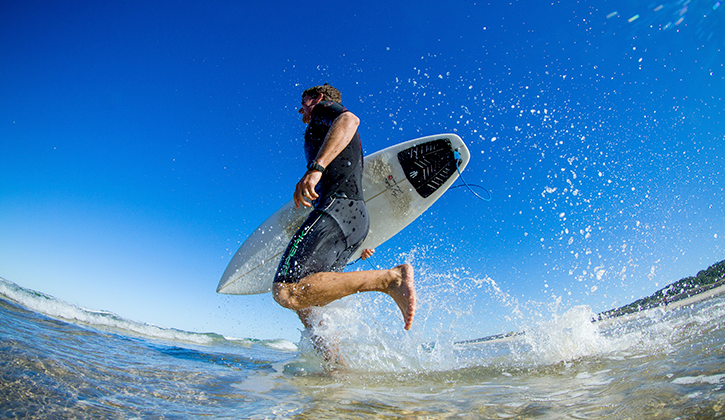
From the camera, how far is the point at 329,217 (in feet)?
7.20

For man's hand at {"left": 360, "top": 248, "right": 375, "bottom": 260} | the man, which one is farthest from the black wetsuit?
man's hand at {"left": 360, "top": 248, "right": 375, "bottom": 260}

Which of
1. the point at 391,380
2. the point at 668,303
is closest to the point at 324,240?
the point at 391,380

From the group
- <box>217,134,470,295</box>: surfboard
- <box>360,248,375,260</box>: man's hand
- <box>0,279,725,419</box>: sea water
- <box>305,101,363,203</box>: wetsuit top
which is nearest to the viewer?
<box>0,279,725,419</box>: sea water

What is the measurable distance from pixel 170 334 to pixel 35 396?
8.19 meters

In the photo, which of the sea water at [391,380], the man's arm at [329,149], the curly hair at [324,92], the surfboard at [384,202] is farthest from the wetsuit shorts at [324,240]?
the surfboard at [384,202]

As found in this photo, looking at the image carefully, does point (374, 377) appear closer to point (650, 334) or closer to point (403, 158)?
point (650, 334)

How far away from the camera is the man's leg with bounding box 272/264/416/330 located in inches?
73.5

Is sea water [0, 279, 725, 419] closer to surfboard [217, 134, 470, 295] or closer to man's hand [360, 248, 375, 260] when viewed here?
man's hand [360, 248, 375, 260]

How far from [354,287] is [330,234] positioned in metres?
0.43

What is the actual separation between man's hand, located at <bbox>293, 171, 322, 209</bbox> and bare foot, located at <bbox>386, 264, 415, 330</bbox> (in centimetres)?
70

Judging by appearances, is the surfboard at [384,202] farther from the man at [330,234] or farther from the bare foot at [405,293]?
the bare foot at [405,293]

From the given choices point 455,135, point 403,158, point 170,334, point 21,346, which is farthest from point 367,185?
point 170,334

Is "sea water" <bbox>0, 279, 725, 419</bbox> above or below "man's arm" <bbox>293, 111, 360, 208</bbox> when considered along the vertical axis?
below

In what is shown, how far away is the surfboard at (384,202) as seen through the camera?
464 cm
